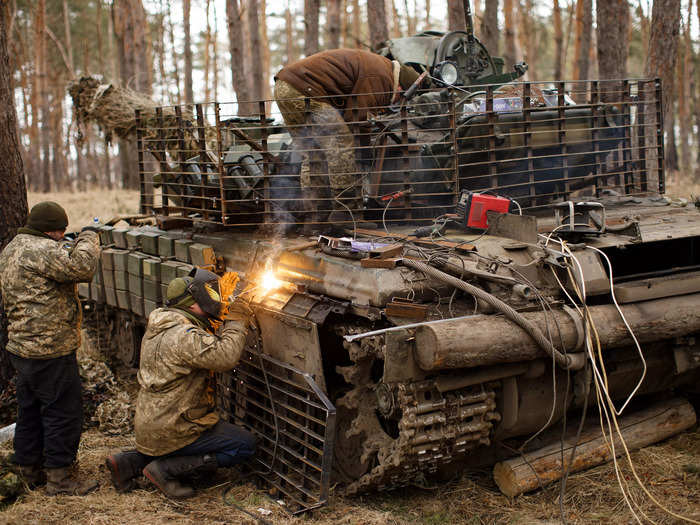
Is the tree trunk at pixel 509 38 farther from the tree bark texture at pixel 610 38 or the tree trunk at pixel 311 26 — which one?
the tree bark texture at pixel 610 38

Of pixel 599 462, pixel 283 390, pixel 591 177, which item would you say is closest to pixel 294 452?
pixel 283 390

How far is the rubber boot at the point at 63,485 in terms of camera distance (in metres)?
5.19

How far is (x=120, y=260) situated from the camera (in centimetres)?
766

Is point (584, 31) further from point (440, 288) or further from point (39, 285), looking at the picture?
point (39, 285)

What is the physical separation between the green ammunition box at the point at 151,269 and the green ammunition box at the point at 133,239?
2.12 feet

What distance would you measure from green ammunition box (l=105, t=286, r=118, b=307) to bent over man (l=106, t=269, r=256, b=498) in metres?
3.01

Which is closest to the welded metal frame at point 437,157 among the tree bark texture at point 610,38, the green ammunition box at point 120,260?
the green ammunition box at point 120,260

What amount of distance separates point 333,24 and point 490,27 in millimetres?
3419

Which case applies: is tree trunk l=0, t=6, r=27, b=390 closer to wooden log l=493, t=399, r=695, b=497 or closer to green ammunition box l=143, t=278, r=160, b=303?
green ammunition box l=143, t=278, r=160, b=303

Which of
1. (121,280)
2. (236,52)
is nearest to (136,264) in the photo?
(121,280)

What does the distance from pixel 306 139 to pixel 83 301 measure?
4.70m

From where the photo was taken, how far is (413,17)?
1239 inches

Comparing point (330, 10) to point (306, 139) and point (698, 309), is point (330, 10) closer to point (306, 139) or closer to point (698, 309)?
point (306, 139)

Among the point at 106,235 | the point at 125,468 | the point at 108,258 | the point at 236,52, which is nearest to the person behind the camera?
the point at 125,468
